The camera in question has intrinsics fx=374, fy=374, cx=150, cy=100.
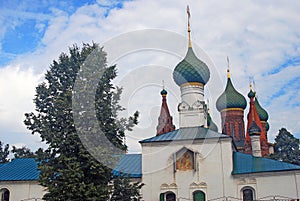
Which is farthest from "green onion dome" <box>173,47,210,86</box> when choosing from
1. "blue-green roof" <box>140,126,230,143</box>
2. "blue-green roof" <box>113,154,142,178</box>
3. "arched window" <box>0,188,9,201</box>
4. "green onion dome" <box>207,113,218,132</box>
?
"arched window" <box>0,188,9,201</box>

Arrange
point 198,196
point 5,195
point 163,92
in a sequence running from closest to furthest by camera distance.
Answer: point 198,196 → point 5,195 → point 163,92

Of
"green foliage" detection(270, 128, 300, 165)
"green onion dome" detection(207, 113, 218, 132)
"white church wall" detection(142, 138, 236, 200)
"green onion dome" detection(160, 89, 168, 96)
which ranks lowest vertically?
"white church wall" detection(142, 138, 236, 200)

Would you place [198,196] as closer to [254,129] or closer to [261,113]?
[254,129]

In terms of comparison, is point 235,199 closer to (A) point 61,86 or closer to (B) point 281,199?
(B) point 281,199

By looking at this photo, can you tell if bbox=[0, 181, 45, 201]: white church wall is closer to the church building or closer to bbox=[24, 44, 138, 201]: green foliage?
the church building

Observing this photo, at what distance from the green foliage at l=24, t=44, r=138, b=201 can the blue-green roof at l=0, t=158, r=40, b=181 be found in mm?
9478

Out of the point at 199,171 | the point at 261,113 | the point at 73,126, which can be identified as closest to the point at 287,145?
the point at 261,113

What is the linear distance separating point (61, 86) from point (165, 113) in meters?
21.8

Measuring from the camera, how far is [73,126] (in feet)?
52.1

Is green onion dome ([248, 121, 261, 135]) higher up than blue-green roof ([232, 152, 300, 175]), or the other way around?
green onion dome ([248, 121, 261, 135])

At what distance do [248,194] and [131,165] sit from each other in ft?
26.1

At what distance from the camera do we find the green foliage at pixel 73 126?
14875mm

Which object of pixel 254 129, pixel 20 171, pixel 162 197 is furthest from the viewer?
pixel 254 129

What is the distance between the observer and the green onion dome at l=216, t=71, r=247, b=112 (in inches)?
1474
